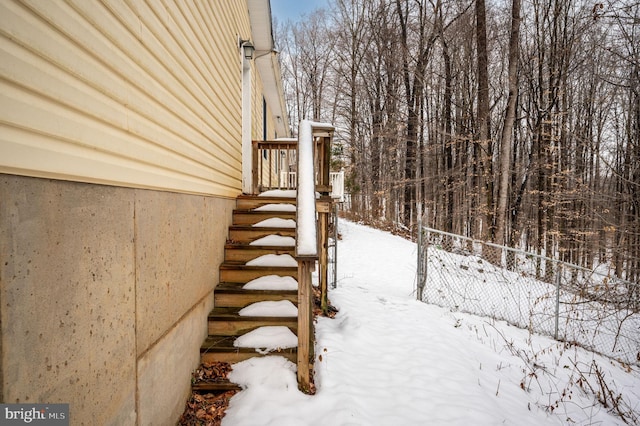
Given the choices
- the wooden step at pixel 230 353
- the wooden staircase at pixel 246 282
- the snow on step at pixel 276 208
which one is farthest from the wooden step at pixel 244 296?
the snow on step at pixel 276 208

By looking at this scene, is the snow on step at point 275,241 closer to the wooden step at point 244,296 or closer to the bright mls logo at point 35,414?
the wooden step at point 244,296

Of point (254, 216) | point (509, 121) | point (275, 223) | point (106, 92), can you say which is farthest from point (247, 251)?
point (509, 121)

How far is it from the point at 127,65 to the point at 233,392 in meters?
2.65

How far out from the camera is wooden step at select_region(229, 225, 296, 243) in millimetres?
4207

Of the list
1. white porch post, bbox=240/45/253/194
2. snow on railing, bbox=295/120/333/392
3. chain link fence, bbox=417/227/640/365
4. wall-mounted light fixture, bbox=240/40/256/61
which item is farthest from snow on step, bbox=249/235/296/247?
wall-mounted light fixture, bbox=240/40/256/61

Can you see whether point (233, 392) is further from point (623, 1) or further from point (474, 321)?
point (623, 1)

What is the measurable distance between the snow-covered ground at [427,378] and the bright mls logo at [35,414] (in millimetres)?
1457

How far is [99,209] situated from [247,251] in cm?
259

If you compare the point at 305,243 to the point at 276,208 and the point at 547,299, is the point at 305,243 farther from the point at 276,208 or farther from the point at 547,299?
the point at 547,299

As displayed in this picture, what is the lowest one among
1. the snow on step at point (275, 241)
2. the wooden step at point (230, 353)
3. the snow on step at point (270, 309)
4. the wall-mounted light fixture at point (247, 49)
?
the wooden step at point (230, 353)

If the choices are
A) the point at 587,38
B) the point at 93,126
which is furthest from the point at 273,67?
the point at 587,38

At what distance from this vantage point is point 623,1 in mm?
5566

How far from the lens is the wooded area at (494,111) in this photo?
9758mm

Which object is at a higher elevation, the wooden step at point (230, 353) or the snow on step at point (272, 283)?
the snow on step at point (272, 283)
